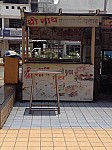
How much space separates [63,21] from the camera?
805 cm

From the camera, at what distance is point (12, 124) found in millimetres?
6109

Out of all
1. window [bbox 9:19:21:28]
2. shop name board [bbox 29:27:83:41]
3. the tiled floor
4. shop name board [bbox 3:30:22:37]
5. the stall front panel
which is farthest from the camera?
window [bbox 9:19:21:28]

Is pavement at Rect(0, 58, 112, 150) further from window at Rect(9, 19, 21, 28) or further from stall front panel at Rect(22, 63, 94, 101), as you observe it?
window at Rect(9, 19, 21, 28)

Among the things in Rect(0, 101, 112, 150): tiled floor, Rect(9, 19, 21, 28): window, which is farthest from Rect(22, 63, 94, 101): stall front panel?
Rect(9, 19, 21, 28): window

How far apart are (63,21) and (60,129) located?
3.48 m

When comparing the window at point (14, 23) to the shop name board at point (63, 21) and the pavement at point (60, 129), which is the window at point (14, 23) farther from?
the pavement at point (60, 129)

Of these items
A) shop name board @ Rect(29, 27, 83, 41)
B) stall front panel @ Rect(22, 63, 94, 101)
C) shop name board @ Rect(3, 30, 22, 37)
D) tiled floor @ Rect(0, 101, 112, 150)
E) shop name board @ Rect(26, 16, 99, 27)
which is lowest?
tiled floor @ Rect(0, 101, 112, 150)

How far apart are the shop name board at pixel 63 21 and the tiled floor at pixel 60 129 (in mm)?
2327

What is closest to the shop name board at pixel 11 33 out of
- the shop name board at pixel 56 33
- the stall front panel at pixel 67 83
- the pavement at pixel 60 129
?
the shop name board at pixel 56 33

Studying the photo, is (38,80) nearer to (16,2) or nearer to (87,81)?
(87,81)

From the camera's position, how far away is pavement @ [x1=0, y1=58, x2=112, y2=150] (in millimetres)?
4867

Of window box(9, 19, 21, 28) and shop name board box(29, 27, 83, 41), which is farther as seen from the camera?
window box(9, 19, 21, 28)

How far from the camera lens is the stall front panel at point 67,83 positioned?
838cm

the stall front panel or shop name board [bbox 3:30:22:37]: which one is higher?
shop name board [bbox 3:30:22:37]
